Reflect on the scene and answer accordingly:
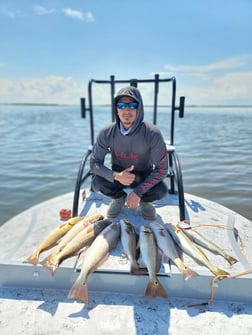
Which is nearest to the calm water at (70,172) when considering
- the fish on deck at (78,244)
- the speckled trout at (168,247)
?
the fish on deck at (78,244)

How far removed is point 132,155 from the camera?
331 cm

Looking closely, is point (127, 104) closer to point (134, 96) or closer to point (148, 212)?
point (134, 96)

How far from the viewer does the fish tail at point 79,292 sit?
2.17 metres

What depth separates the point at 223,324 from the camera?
207 cm

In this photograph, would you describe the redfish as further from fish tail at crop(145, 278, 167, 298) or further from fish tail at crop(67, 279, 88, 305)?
fish tail at crop(145, 278, 167, 298)

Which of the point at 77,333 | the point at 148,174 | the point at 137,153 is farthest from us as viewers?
the point at 148,174

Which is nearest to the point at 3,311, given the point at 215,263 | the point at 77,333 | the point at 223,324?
the point at 77,333

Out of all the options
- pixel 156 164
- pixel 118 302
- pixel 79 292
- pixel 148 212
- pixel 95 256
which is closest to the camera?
pixel 79 292

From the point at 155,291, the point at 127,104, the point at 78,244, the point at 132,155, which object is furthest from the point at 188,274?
the point at 127,104

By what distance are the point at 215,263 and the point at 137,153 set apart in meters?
1.52

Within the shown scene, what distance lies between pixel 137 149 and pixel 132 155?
0.36ft

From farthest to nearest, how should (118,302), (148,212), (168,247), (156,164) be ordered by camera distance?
(148,212)
(156,164)
(168,247)
(118,302)

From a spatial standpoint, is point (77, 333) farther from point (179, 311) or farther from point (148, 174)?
point (148, 174)

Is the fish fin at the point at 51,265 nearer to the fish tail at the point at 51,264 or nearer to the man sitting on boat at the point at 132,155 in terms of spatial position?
the fish tail at the point at 51,264
